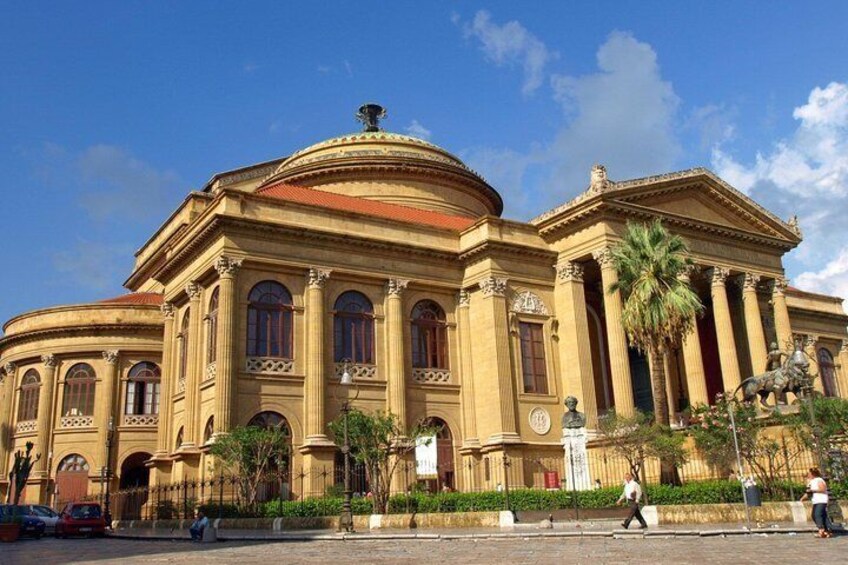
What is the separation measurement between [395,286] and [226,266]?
7352 millimetres

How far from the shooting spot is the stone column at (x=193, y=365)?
3145 cm

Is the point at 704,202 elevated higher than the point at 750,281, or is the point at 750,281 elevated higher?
the point at 704,202

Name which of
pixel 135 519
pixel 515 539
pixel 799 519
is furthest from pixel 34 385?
pixel 799 519

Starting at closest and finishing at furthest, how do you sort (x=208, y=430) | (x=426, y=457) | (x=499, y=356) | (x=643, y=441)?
(x=643, y=441), (x=426, y=457), (x=208, y=430), (x=499, y=356)

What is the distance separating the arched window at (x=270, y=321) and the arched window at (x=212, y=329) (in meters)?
1.40

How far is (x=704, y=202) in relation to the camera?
124 ft

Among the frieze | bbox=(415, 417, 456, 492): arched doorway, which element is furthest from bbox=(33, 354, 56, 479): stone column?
the frieze

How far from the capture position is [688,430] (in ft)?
88.9

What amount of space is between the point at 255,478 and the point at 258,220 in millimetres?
9834

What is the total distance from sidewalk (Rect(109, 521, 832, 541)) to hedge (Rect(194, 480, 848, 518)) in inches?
73.4

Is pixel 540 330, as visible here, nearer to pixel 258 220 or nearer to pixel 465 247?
pixel 465 247

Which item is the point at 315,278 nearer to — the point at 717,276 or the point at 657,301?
the point at 657,301

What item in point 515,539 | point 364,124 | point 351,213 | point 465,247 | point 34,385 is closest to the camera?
point 515,539

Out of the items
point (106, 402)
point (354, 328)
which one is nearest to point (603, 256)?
point (354, 328)
